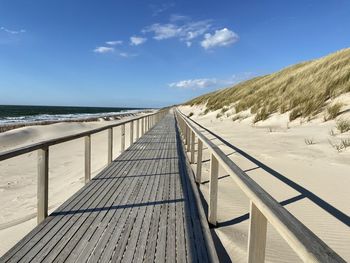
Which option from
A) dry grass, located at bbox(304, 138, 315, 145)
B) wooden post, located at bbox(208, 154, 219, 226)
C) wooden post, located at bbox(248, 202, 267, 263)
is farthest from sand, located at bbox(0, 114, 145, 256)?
dry grass, located at bbox(304, 138, 315, 145)

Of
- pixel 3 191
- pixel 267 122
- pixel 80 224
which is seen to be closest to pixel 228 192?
pixel 80 224

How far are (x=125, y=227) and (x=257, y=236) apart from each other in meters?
2.01

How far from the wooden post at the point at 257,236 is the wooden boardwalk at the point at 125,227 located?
942 millimetres

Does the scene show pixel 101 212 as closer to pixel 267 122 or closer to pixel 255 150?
pixel 255 150

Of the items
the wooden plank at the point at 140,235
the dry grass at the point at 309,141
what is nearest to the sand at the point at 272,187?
the dry grass at the point at 309,141

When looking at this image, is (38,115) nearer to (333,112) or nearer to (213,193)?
(333,112)

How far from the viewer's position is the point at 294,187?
4.57m

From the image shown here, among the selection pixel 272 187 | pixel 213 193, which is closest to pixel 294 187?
pixel 272 187

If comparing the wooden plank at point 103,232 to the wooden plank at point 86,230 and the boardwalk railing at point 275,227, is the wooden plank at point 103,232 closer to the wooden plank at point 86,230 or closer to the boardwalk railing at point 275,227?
the wooden plank at point 86,230

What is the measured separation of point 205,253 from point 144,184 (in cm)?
282

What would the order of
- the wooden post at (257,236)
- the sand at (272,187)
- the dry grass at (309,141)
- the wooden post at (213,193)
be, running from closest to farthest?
the wooden post at (257,236), the sand at (272,187), the wooden post at (213,193), the dry grass at (309,141)

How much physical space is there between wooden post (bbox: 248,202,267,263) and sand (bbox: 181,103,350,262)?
103 cm

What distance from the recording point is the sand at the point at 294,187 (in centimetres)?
323

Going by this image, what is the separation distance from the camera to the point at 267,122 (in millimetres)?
12508
